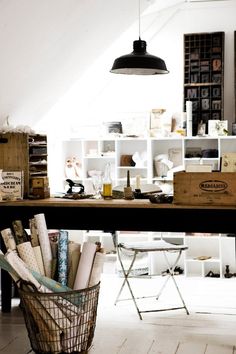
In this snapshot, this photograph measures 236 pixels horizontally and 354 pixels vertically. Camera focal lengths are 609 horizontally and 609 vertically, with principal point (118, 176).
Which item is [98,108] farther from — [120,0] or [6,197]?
[6,197]

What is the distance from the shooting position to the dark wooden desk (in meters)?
4.52

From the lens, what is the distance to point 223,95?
24.8ft

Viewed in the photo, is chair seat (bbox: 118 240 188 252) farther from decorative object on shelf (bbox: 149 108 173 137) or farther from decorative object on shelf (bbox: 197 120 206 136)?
decorative object on shelf (bbox: 149 108 173 137)

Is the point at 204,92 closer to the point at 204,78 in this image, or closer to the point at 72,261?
the point at 204,78

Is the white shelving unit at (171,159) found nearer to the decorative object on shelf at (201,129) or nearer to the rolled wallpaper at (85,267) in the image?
the decorative object on shelf at (201,129)

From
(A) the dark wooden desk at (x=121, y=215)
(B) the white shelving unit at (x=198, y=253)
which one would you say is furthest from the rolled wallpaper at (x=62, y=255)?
(B) the white shelving unit at (x=198, y=253)

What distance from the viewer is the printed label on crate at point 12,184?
16.7 feet

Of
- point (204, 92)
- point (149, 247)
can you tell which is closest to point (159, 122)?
point (204, 92)

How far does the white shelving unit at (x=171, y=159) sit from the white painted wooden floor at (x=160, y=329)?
4.19 feet

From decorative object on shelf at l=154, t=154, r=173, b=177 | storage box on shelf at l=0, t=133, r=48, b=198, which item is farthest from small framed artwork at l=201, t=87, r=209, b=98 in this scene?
storage box on shelf at l=0, t=133, r=48, b=198

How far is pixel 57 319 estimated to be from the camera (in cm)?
394

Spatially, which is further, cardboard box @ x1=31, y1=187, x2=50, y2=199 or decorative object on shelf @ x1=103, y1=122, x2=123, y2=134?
decorative object on shelf @ x1=103, y1=122, x2=123, y2=134

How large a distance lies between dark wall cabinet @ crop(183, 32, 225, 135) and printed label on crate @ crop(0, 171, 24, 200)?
315cm

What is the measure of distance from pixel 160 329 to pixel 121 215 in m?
0.94
